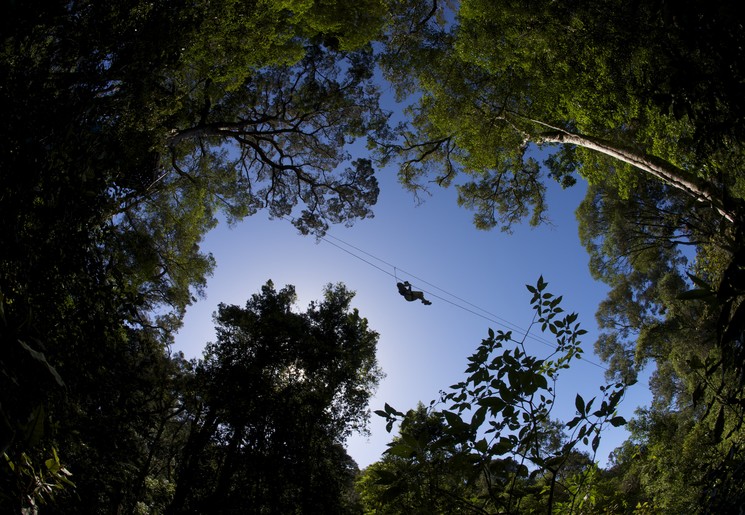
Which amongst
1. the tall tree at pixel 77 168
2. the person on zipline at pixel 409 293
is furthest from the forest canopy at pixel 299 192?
the person on zipline at pixel 409 293

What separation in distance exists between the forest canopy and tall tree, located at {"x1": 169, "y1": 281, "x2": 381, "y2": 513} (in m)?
0.09

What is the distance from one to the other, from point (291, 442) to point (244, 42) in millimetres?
10644

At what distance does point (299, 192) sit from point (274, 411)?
725cm

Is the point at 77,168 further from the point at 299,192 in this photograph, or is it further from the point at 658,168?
the point at 299,192

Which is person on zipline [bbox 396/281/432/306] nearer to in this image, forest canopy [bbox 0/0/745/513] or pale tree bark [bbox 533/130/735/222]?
forest canopy [bbox 0/0/745/513]

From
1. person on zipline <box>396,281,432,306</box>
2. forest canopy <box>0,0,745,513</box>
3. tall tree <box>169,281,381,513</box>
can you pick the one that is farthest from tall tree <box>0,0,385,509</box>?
tall tree <box>169,281,381,513</box>

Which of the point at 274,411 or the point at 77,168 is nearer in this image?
the point at 77,168

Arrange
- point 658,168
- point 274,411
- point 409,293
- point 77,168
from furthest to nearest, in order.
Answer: point 274,411 < point 409,293 < point 658,168 < point 77,168

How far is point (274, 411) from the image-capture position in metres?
11.9

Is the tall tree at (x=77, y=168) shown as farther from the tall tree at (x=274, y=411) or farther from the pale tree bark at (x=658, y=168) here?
the tall tree at (x=274, y=411)

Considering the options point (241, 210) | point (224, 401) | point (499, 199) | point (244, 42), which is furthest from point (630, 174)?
point (224, 401)

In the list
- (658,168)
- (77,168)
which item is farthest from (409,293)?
(77,168)

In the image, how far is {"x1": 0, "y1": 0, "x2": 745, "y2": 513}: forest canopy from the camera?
74.4 inches

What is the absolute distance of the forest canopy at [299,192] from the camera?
1.89m
